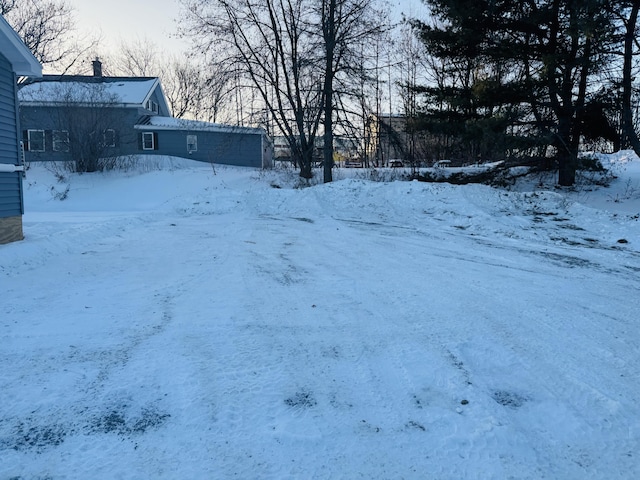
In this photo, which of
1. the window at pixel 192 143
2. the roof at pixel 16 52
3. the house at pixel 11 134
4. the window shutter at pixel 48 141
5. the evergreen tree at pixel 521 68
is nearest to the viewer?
the roof at pixel 16 52

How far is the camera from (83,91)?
25.5 metres

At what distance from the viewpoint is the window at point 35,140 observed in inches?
1101

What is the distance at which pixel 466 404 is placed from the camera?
8.97ft

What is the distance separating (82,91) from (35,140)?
5.46m

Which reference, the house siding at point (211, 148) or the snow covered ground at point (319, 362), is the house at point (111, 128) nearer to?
the house siding at point (211, 148)

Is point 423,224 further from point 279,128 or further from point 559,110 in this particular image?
point 279,128

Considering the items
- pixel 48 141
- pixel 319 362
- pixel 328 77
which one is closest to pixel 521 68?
pixel 328 77

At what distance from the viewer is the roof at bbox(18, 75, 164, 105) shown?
25.3 m

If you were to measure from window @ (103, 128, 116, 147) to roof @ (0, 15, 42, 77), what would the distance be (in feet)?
52.4

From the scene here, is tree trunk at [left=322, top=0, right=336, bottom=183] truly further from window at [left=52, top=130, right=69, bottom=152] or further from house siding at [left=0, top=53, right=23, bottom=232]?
window at [left=52, top=130, right=69, bottom=152]

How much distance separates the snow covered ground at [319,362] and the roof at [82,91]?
21.2 meters

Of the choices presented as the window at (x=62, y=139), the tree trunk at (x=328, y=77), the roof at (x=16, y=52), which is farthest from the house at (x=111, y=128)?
the roof at (x=16, y=52)

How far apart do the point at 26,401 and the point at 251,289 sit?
2.71 meters

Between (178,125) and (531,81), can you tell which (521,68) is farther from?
(178,125)
